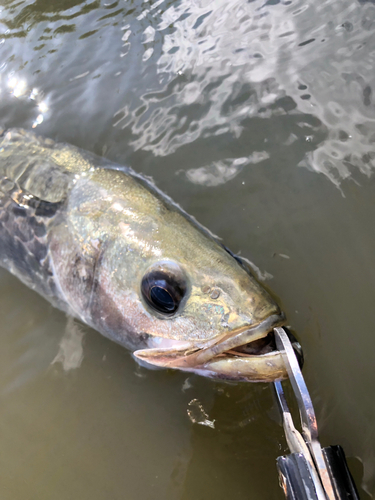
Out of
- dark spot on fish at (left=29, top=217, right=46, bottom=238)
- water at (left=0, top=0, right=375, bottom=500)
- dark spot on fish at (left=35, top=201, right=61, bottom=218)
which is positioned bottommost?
water at (left=0, top=0, right=375, bottom=500)

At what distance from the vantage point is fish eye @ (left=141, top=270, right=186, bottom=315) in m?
1.81

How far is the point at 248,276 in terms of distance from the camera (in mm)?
1838

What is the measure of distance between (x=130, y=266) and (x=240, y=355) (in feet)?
2.51

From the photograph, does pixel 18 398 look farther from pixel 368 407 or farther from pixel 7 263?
pixel 368 407

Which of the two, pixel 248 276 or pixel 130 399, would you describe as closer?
pixel 248 276

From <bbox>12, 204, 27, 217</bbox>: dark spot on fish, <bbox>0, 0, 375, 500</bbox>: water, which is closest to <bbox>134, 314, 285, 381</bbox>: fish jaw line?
<bbox>0, 0, 375, 500</bbox>: water

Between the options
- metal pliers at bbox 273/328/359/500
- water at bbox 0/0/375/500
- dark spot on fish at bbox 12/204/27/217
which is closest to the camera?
metal pliers at bbox 273/328/359/500

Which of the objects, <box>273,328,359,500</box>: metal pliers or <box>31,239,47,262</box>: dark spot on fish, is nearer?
<box>273,328,359,500</box>: metal pliers

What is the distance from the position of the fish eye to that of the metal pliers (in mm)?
598

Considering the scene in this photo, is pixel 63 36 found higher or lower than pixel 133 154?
higher

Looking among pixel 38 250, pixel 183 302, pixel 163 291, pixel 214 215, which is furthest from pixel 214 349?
pixel 38 250

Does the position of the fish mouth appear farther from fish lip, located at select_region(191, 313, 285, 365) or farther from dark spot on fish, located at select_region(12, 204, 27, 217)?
dark spot on fish, located at select_region(12, 204, 27, 217)

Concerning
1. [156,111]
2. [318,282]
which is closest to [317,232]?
[318,282]

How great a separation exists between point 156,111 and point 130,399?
2378 millimetres
